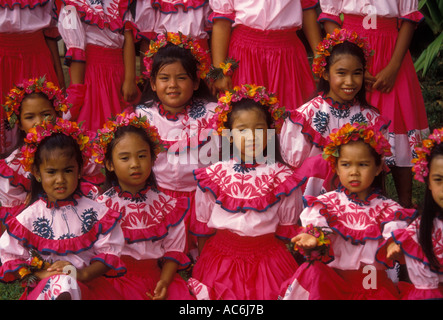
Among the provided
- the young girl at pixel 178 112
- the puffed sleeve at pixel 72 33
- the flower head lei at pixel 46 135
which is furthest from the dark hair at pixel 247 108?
the puffed sleeve at pixel 72 33

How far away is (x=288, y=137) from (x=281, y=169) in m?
0.39

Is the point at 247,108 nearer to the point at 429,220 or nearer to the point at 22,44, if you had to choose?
the point at 429,220

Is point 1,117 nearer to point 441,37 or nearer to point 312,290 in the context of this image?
point 312,290

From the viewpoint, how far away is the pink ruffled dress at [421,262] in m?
2.88

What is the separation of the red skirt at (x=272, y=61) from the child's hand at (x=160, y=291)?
1728 mm

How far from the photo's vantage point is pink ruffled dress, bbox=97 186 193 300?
10.8 feet

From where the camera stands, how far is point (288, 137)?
3.92 m

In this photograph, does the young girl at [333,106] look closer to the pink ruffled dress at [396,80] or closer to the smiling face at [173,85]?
the pink ruffled dress at [396,80]

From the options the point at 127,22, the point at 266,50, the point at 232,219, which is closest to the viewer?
the point at 232,219

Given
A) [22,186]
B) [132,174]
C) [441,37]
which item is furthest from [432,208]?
[441,37]

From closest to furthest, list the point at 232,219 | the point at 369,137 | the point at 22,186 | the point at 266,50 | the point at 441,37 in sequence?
the point at 369,137 → the point at 232,219 → the point at 22,186 → the point at 266,50 → the point at 441,37

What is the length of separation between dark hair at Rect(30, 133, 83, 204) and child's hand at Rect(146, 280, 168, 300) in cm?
78

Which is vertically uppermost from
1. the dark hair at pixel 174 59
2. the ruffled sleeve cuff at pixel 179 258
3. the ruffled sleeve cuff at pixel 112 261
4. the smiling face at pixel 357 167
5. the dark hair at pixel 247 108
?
the dark hair at pixel 174 59

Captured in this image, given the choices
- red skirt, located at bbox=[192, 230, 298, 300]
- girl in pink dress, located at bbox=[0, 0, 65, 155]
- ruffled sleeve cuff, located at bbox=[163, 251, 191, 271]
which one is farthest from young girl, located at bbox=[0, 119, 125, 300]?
girl in pink dress, located at bbox=[0, 0, 65, 155]
